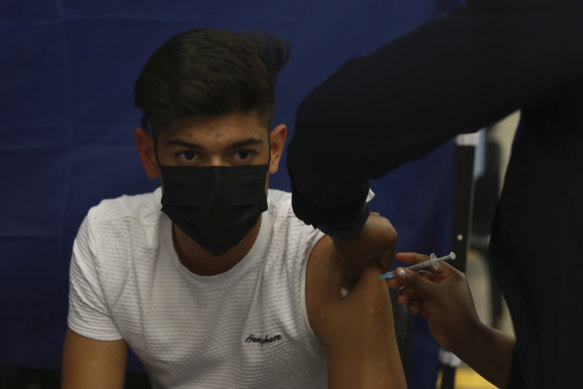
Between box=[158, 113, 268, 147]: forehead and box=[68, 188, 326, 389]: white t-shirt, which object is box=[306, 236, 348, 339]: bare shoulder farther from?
box=[158, 113, 268, 147]: forehead

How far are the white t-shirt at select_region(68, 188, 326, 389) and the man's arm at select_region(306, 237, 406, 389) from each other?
0.08 metres

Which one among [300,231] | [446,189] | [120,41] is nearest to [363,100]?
[300,231]

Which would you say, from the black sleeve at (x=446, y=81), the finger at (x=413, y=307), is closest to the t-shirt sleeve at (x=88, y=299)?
the finger at (x=413, y=307)

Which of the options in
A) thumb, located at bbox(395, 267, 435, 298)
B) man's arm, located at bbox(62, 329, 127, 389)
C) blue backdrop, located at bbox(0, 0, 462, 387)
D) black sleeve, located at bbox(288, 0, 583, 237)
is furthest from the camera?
blue backdrop, located at bbox(0, 0, 462, 387)

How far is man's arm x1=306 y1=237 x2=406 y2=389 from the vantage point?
4.67ft

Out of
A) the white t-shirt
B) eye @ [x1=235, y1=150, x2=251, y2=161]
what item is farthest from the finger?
eye @ [x1=235, y1=150, x2=251, y2=161]

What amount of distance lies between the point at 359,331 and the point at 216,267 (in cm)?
39

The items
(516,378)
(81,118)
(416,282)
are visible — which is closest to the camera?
(516,378)

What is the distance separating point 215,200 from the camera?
141 centimetres

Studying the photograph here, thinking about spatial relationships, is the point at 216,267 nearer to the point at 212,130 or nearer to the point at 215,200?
the point at 215,200

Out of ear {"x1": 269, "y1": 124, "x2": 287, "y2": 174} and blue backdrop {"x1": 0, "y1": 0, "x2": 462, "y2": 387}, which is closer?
ear {"x1": 269, "y1": 124, "x2": 287, "y2": 174}

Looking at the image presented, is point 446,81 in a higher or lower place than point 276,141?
higher

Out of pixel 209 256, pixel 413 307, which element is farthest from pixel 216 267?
pixel 413 307

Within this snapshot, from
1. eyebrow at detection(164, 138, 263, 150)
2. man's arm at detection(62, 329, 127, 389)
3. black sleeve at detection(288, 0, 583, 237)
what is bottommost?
man's arm at detection(62, 329, 127, 389)
